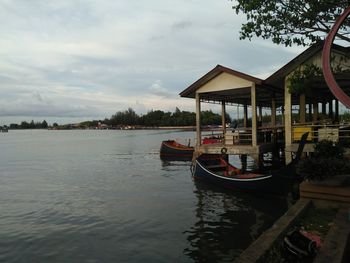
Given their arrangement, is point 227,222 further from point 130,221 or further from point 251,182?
point 251,182

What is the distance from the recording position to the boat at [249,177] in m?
15.3

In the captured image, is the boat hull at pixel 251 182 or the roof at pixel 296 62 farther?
the roof at pixel 296 62

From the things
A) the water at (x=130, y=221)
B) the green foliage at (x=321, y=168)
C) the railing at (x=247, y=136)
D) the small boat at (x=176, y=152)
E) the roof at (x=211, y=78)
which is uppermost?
the roof at (x=211, y=78)

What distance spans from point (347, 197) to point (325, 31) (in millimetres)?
5327

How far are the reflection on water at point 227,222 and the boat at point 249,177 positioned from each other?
0.42 m

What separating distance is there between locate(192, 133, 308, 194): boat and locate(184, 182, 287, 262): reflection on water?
16.6 inches

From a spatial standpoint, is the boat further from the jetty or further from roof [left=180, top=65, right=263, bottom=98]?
roof [left=180, top=65, right=263, bottom=98]

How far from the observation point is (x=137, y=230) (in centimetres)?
1277

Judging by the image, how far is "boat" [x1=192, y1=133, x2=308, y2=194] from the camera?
15.3 meters

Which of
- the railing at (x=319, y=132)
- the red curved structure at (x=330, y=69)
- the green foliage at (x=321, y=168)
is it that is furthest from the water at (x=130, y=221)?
the red curved structure at (x=330, y=69)

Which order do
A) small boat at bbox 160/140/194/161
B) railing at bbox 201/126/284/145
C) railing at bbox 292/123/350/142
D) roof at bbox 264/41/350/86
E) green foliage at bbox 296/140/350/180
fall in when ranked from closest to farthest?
green foliage at bbox 296/140/350/180, roof at bbox 264/41/350/86, railing at bbox 292/123/350/142, railing at bbox 201/126/284/145, small boat at bbox 160/140/194/161

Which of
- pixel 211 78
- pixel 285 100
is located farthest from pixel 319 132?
pixel 211 78

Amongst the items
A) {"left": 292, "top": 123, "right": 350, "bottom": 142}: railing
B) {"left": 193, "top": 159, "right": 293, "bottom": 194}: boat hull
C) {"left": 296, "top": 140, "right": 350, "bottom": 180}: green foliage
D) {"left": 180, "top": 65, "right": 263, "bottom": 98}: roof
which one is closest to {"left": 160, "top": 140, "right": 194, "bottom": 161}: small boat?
{"left": 180, "top": 65, "right": 263, "bottom": 98}: roof

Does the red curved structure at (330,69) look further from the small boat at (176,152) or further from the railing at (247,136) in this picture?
the small boat at (176,152)
